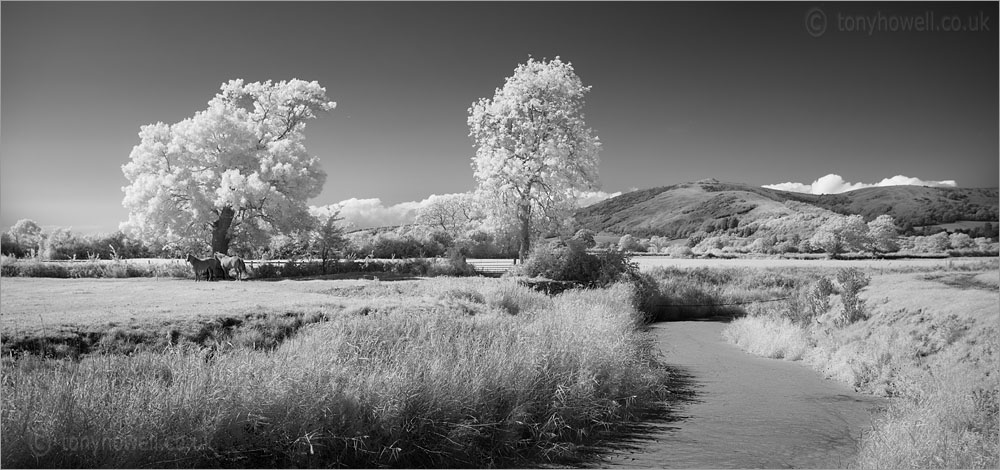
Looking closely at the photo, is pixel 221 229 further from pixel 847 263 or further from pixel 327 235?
pixel 847 263

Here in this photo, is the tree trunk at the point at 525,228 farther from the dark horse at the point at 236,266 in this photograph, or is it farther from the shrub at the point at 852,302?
the shrub at the point at 852,302

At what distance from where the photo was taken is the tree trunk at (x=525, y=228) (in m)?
27.4

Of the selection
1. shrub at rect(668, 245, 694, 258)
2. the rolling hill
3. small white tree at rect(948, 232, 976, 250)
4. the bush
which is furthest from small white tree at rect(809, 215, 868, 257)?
the bush

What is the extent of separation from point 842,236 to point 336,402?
37.7 meters

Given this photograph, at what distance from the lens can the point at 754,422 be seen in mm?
9906

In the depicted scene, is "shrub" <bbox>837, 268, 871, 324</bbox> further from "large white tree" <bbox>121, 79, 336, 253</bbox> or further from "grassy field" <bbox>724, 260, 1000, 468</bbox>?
"large white tree" <bbox>121, 79, 336, 253</bbox>

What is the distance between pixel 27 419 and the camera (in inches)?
214

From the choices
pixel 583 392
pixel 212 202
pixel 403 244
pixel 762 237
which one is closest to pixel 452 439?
pixel 583 392

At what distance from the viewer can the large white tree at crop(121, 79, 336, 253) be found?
24.5 m

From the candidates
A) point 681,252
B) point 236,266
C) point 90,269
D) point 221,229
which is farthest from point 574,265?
point 681,252

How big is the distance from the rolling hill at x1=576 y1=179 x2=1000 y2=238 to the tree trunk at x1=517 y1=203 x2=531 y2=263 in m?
4.25

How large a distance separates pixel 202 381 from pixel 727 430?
7872 mm

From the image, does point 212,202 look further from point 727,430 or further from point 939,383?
point 939,383

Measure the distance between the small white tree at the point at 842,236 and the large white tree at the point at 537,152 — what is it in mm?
19382
